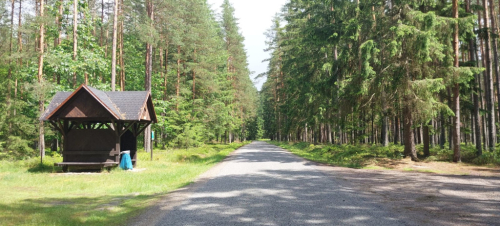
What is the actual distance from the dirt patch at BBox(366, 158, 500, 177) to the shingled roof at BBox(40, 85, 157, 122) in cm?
1224

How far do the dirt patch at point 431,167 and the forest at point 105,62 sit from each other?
15.8m

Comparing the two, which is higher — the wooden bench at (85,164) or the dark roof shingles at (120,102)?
the dark roof shingles at (120,102)

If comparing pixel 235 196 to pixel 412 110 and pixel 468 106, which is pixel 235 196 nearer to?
pixel 412 110

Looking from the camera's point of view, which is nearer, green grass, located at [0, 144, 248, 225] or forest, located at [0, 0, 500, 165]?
green grass, located at [0, 144, 248, 225]

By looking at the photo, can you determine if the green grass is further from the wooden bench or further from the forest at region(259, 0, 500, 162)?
the forest at region(259, 0, 500, 162)

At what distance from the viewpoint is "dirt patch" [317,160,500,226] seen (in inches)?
219

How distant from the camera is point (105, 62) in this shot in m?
19.6

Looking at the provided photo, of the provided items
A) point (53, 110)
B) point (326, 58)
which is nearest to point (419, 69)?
point (326, 58)

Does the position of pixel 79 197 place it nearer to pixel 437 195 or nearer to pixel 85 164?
pixel 85 164

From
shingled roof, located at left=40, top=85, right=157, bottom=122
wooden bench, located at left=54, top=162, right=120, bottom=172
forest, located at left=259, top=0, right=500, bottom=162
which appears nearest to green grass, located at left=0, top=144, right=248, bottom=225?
wooden bench, located at left=54, top=162, right=120, bottom=172

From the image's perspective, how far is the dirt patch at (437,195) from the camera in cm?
556

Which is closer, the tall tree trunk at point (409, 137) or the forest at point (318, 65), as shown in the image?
the forest at point (318, 65)

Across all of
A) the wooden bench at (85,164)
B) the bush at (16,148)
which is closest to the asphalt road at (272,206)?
the wooden bench at (85,164)

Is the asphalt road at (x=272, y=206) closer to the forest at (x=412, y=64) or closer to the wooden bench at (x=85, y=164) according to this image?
the wooden bench at (x=85, y=164)
